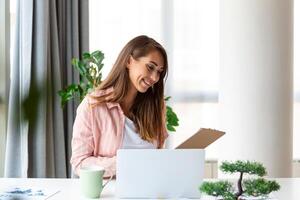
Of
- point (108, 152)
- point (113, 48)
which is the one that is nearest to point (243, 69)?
point (113, 48)

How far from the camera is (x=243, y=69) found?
276 cm

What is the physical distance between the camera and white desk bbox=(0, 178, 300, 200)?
1396 mm

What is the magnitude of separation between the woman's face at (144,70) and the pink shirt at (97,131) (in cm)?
12

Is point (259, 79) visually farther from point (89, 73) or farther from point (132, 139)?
point (132, 139)

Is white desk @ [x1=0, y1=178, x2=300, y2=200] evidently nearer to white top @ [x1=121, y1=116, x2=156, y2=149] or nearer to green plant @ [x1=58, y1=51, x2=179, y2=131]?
white top @ [x1=121, y1=116, x2=156, y2=149]

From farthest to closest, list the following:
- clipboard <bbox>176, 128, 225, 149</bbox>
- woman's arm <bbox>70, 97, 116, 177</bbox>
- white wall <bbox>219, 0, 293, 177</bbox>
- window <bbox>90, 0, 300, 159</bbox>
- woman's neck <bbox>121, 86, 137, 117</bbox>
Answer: window <bbox>90, 0, 300, 159</bbox>
white wall <bbox>219, 0, 293, 177</bbox>
woman's neck <bbox>121, 86, 137, 117</bbox>
woman's arm <bbox>70, 97, 116, 177</bbox>
clipboard <bbox>176, 128, 225, 149</bbox>

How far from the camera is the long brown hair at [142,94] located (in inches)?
71.6

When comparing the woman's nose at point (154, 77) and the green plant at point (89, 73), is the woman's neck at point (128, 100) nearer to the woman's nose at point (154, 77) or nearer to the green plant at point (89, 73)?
the woman's nose at point (154, 77)

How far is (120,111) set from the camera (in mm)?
1821

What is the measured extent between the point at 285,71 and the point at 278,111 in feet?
0.83

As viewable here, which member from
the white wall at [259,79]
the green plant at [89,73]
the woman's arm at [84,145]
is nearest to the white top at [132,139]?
the woman's arm at [84,145]

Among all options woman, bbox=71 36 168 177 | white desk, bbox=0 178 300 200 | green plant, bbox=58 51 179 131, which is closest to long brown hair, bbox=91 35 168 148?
woman, bbox=71 36 168 177

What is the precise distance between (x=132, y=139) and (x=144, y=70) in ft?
0.95

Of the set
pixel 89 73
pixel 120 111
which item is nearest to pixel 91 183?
pixel 120 111
